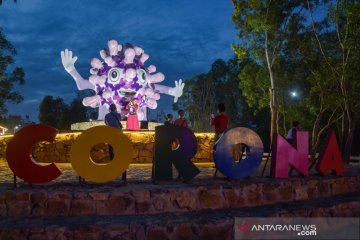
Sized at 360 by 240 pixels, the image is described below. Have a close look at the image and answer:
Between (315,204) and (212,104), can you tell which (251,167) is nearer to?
(315,204)

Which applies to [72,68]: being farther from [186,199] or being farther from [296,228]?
[296,228]

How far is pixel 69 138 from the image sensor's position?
15.4 meters

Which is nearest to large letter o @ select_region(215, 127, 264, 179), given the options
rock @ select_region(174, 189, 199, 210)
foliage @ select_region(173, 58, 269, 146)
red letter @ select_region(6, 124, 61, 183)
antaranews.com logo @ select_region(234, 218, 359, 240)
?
rock @ select_region(174, 189, 199, 210)

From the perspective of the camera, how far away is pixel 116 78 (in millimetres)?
16547

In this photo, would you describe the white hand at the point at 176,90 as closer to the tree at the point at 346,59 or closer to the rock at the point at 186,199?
the tree at the point at 346,59

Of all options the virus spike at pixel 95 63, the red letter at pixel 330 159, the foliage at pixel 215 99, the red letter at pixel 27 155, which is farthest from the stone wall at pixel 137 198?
the foliage at pixel 215 99

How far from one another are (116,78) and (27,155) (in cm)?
965

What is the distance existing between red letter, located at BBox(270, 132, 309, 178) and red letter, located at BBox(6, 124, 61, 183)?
4.66 m

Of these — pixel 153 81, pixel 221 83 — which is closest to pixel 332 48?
pixel 153 81

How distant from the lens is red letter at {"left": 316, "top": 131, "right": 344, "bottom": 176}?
917cm

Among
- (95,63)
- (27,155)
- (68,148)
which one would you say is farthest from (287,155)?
(95,63)

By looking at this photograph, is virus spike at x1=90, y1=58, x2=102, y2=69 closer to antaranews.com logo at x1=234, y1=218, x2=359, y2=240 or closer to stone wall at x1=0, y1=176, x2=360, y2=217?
stone wall at x1=0, y1=176, x2=360, y2=217

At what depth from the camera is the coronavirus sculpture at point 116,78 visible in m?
16.5

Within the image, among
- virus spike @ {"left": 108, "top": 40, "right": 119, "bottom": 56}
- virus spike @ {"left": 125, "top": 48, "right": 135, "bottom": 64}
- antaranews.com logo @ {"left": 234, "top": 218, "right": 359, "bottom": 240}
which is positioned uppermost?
virus spike @ {"left": 108, "top": 40, "right": 119, "bottom": 56}
